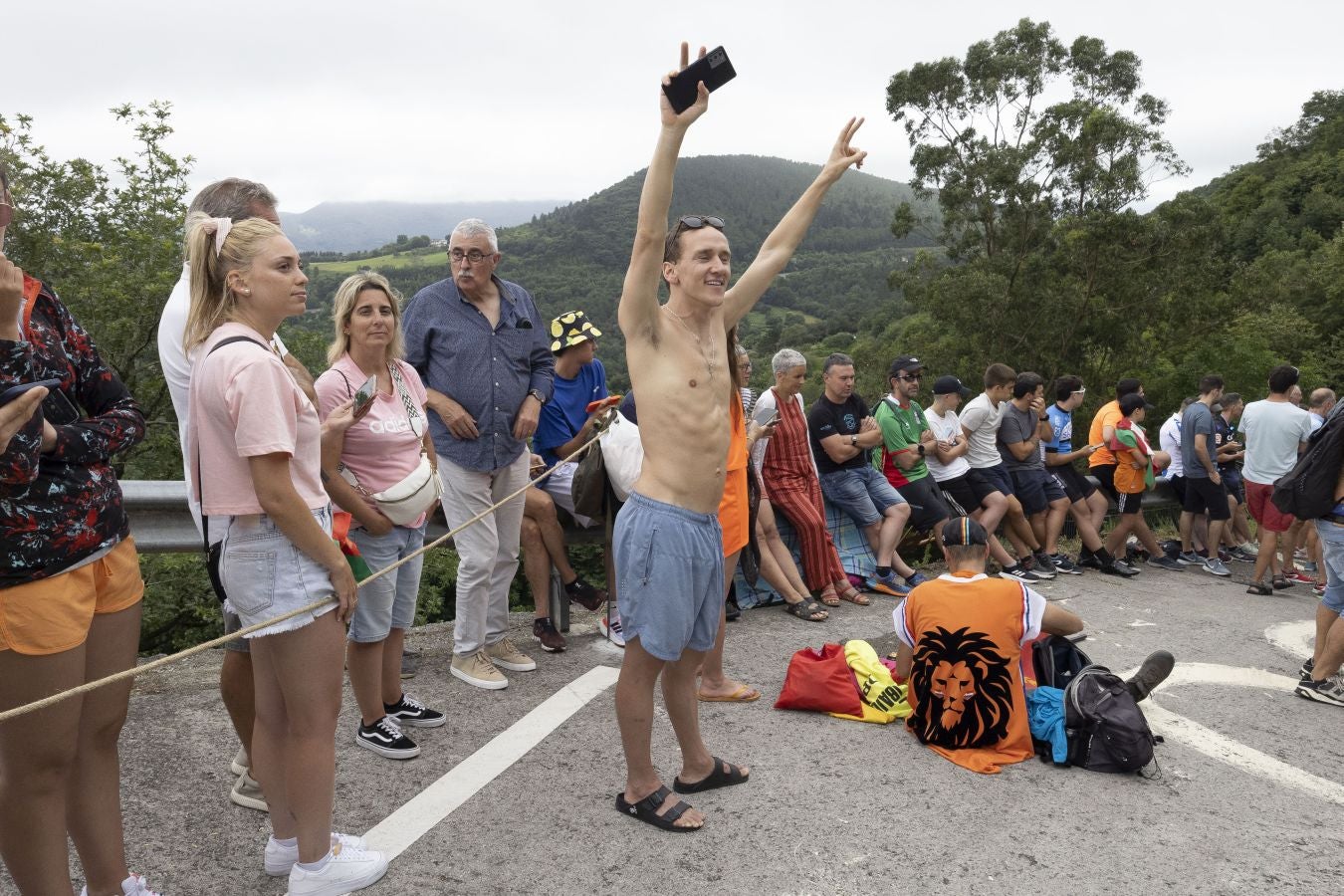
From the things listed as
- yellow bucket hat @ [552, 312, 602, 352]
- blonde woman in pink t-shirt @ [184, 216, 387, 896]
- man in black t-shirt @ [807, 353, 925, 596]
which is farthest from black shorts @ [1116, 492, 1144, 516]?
blonde woman in pink t-shirt @ [184, 216, 387, 896]

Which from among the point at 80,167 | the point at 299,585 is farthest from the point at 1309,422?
the point at 80,167

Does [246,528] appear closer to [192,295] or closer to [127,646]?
[127,646]

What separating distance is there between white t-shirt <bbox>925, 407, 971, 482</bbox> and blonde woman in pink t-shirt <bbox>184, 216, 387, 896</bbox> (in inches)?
242

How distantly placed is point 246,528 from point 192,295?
0.67 meters

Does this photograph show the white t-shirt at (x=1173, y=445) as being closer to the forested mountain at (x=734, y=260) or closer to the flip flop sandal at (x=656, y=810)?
the flip flop sandal at (x=656, y=810)

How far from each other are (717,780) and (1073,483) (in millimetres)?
6353

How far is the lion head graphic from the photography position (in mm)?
3873

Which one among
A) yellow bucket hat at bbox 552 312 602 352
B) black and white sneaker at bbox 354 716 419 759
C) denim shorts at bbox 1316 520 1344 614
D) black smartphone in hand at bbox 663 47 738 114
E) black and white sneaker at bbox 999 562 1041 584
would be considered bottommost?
black and white sneaker at bbox 999 562 1041 584

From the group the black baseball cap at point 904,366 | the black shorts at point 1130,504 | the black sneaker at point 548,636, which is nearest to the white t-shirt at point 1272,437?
the black shorts at point 1130,504

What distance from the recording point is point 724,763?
11.8 ft

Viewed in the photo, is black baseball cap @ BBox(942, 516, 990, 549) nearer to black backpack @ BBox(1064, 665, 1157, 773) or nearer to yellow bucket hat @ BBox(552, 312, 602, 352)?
black backpack @ BBox(1064, 665, 1157, 773)

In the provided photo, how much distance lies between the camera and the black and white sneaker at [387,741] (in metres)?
3.75

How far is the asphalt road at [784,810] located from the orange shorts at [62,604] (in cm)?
101

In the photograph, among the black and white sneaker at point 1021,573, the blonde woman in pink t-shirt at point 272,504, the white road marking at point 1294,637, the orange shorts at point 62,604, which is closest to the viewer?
the orange shorts at point 62,604
